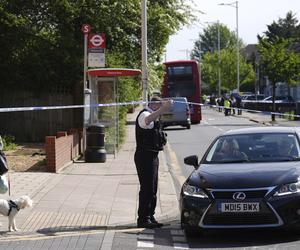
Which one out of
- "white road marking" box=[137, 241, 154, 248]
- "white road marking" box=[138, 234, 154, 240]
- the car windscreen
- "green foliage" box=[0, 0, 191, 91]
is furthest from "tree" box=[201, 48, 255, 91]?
"white road marking" box=[137, 241, 154, 248]

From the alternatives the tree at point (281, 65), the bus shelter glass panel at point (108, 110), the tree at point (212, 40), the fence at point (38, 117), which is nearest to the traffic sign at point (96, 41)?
the bus shelter glass panel at point (108, 110)

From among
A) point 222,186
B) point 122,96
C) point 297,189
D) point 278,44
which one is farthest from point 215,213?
point 278,44

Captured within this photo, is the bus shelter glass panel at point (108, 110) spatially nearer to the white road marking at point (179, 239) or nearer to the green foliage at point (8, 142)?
the green foliage at point (8, 142)

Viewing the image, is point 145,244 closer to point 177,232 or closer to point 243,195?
point 177,232

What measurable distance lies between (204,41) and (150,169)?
154 metres

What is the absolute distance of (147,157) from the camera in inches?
369

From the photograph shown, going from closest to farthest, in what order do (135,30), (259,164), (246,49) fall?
(259,164) → (135,30) → (246,49)

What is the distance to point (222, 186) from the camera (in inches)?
327

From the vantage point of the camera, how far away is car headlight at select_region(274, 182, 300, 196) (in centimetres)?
814

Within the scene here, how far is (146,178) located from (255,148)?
1618mm

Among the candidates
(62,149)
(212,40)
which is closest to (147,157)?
(62,149)

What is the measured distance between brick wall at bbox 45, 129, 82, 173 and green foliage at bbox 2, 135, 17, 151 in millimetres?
2143

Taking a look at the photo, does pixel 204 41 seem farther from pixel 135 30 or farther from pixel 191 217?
pixel 191 217

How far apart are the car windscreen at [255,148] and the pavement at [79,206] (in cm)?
130
